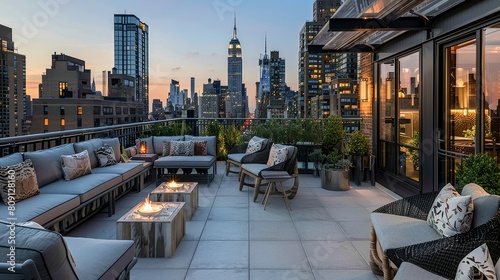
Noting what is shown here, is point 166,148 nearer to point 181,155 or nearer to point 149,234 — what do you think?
point 181,155

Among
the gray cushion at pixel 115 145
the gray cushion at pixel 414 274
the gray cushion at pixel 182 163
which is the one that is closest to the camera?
the gray cushion at pixel 414 274

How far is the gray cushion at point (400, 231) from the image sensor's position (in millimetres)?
2289

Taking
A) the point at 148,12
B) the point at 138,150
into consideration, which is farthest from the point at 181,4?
the point at 138,150

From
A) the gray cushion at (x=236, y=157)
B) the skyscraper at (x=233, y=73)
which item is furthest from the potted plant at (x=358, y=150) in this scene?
the skyscraper at (x=233, y=73)

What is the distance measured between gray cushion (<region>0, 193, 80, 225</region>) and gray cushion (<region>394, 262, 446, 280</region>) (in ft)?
9.21

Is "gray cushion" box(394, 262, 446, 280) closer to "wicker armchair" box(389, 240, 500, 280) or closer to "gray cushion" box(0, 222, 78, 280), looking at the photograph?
"wicker armchair" box(389, 240, 500, 280)

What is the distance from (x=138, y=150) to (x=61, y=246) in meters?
5.69

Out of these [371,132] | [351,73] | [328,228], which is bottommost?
[328,228]

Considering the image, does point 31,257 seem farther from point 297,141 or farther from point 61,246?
point 297,141

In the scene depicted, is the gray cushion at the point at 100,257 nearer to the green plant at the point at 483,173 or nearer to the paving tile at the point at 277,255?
the paving tile at the point at 277,255

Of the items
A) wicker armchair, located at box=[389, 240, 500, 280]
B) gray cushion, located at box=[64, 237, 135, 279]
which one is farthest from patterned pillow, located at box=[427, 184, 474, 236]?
gray cushion, located at box=[64, 237, 135, 279]

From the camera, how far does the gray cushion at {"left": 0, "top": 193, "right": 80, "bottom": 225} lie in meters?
2.88

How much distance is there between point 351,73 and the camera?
3086 centimetres

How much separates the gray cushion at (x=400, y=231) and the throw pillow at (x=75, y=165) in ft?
11.6
